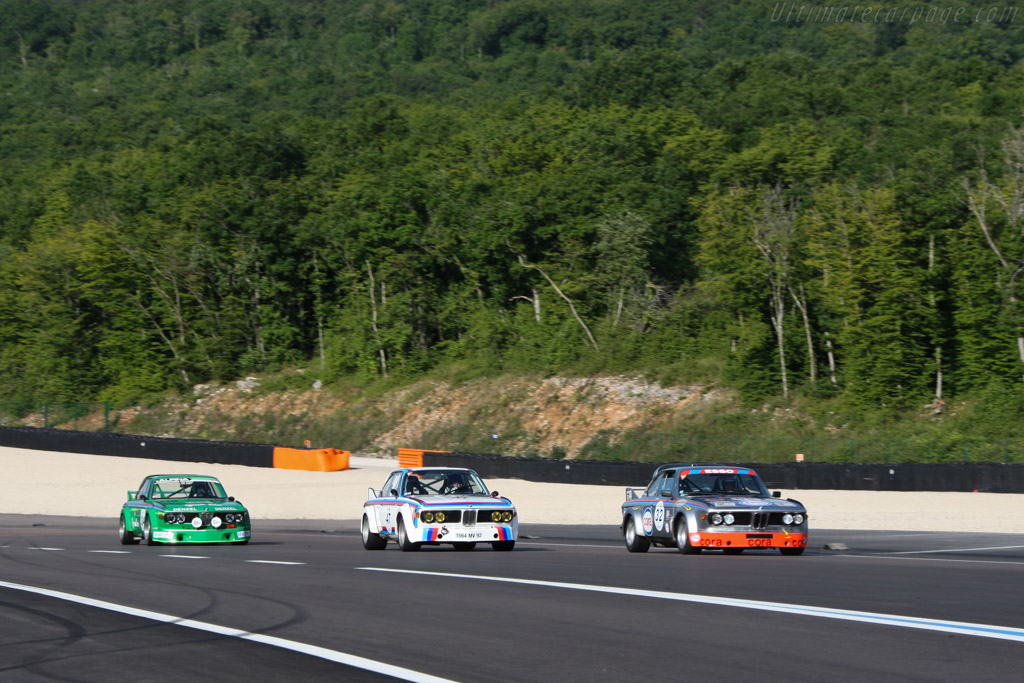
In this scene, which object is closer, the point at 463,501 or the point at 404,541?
the point at 463,501

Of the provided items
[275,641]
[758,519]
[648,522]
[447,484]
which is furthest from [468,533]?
[275,641]

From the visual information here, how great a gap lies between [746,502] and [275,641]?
10.4 meters

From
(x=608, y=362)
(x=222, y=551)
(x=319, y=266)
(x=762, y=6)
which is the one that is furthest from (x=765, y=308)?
(x=762, y=6)

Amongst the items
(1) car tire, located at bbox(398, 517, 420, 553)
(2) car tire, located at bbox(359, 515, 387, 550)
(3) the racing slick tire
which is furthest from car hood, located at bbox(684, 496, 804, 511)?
(2) car tire, located at bbox(359, 515, 387, 550)

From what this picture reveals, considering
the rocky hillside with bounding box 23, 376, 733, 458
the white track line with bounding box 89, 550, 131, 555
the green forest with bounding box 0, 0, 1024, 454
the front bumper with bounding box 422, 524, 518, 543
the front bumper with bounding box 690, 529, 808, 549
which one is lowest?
the white track line with bounding box 89, 550, 131, 555

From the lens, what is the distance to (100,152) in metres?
112

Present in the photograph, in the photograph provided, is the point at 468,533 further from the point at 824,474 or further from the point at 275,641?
the point at 824,474

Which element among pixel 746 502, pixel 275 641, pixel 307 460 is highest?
pixel 307 460

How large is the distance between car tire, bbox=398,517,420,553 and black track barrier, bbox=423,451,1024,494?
1535 centimetres

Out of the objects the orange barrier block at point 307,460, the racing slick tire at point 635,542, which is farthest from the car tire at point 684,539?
the orange barrier block at point 307,460

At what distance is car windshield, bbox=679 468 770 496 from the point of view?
64.6 feet

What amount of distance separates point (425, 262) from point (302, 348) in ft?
36.8

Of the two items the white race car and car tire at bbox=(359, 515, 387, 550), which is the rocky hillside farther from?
the white race car

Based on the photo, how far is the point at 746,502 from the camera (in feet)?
61.7
